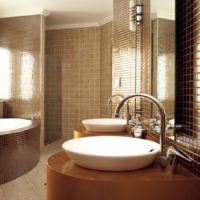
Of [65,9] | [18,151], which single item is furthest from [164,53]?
[65,9]

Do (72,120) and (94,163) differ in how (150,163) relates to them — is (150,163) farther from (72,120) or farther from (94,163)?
(72,120)

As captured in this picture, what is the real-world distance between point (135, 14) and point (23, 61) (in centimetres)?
251

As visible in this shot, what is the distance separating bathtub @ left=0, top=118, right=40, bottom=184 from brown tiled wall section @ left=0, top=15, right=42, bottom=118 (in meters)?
0.71

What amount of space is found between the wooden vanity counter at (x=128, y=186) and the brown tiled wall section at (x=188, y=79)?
84 millimetres

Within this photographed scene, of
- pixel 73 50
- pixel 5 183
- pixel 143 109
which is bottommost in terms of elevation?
pixel 5 183

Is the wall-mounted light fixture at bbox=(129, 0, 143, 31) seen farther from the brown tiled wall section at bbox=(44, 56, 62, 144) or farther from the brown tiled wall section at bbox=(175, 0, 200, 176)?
the brown tiled wall section at bbox=(44, 56, 62, 144)

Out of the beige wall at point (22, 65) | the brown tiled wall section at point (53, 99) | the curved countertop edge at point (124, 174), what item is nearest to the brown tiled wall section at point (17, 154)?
the beige wall at point (22, 65)

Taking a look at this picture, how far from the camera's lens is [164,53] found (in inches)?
61.4

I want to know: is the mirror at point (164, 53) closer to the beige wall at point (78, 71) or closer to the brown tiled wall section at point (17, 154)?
the brown tiled wall section at point (17, 154)

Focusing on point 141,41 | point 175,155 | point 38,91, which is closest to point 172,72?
point 175,155

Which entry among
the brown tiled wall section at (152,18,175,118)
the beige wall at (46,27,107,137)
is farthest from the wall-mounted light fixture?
the beige wall at (46,27,107,137)

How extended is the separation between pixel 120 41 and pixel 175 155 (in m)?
2.01

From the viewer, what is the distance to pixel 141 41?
88.4 inches

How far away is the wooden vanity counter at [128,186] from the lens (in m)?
0.97
